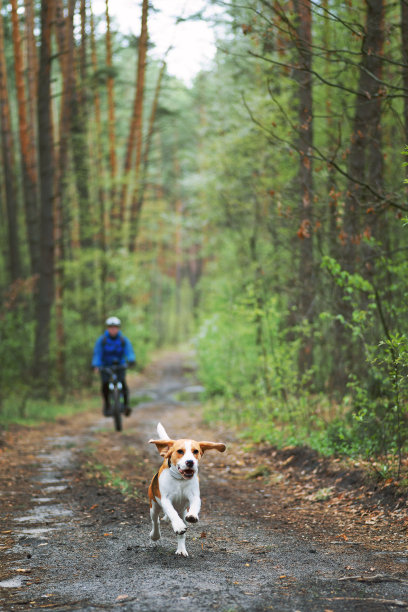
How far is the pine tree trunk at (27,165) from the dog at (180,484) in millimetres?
15453

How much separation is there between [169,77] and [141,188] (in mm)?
4710

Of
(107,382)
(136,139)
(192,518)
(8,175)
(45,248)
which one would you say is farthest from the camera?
(136,139)

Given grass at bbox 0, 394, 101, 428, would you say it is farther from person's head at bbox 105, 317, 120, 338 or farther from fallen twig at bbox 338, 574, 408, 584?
fallen twig at bbox 338, 574, 408, 584

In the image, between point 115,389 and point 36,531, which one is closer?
point 36,531

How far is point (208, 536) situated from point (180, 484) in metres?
1.25

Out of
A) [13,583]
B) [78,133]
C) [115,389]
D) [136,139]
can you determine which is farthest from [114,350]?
[136,139]

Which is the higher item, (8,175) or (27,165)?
(8,175)

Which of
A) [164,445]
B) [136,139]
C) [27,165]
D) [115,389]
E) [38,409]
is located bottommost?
[38,409]

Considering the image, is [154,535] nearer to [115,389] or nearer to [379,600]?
[379,600]

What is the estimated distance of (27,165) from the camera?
65.3 feet

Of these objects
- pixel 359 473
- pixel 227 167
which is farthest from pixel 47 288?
pixel 359 473

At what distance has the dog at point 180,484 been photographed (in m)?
4.80

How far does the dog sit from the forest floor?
0.36 metres

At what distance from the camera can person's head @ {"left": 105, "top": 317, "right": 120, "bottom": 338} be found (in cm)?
1282
